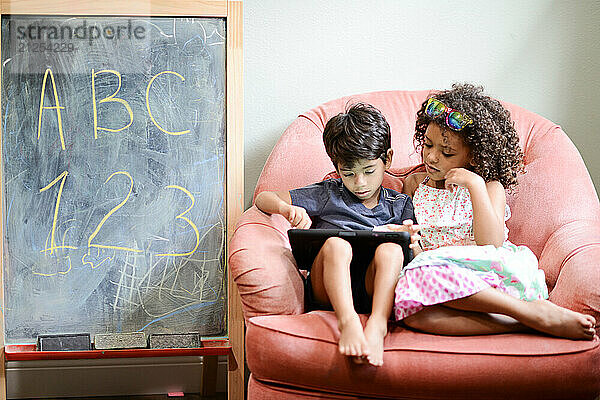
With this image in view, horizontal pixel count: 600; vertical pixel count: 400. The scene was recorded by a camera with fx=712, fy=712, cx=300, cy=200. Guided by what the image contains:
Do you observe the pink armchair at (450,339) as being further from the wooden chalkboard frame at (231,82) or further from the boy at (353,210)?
the wooden chalkboard frame at (231,82)

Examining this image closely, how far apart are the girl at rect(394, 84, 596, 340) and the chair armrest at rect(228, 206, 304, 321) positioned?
0.26 meters

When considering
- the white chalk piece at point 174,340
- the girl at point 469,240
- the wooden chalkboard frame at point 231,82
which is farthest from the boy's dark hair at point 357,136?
the white chalk piece at point 174,340

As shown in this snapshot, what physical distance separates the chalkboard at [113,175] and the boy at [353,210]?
401 mm

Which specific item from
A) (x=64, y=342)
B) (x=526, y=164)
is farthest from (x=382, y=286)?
(x=64, y=342)

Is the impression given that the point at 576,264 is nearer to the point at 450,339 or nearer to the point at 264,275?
the point at 450,339

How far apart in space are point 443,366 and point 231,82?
1202 millimetres

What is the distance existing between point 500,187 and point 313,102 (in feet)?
2.69

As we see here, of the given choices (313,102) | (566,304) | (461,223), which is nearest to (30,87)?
(313,102)

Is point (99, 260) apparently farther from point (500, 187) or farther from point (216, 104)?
point (500, 187)

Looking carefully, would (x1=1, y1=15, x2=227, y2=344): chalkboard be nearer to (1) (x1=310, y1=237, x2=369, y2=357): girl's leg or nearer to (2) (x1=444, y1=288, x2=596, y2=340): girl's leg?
(1) (x1=310, y1=237, x2=369, y2=357): girl's leg

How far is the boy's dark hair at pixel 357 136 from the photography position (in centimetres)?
190

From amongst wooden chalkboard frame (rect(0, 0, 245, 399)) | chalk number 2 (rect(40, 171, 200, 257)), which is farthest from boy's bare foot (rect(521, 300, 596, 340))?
chalk number 2 (rect(40, 171, 200, 257))

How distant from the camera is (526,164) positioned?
214 cm

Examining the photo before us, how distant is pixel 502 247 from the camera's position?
1813mm
